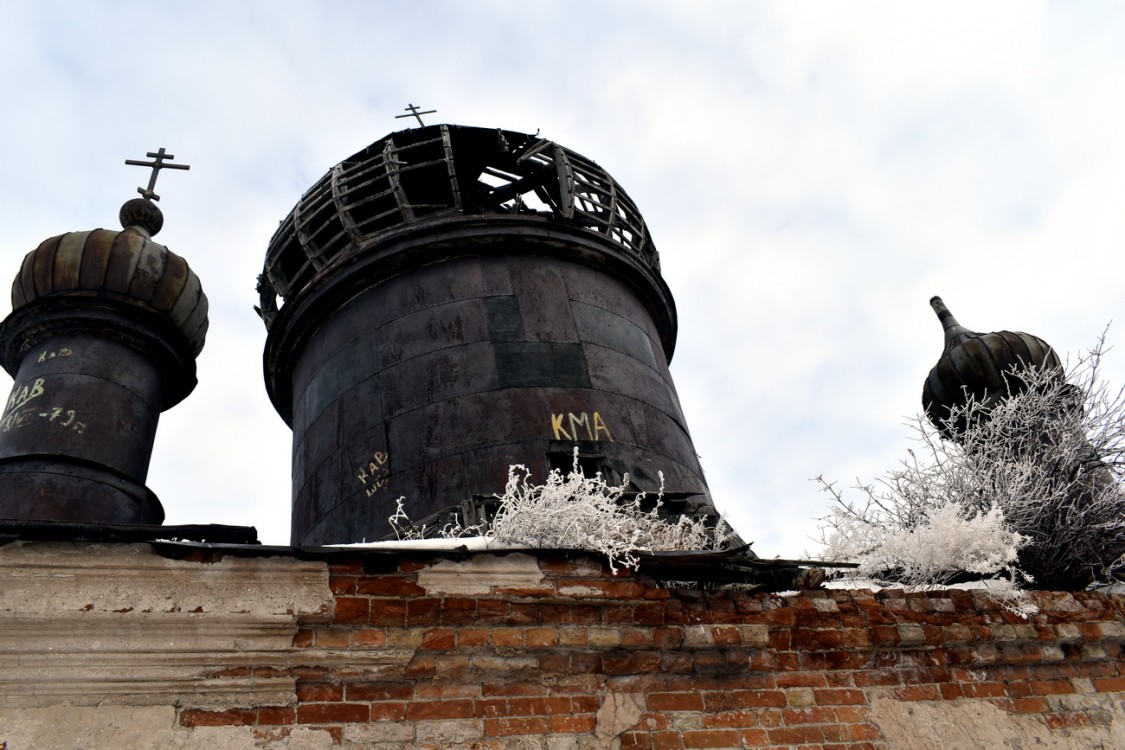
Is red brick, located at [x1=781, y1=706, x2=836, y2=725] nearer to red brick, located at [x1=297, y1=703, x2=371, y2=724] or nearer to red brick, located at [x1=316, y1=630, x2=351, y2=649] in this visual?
red brick, located at [x1=297, y1=703, x2=371, y2=724]

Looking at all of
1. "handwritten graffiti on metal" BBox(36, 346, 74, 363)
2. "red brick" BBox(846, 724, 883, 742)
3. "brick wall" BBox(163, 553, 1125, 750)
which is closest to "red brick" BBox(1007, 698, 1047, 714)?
"brick wall" BBox(163, 553, 1125, 750)

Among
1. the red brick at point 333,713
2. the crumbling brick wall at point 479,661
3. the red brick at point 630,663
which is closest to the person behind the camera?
the crumbling brick wall at point 479,661

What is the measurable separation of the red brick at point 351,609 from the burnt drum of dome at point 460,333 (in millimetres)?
2709

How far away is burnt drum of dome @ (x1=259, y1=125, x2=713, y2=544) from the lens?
697 centimetres

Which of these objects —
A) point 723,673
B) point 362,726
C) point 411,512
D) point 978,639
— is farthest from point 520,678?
point 411,512

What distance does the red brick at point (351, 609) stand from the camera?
3.39m

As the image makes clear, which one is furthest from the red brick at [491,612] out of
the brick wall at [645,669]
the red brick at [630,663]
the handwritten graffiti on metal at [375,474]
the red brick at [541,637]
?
the handwritten graffiti on metal at [375,474]

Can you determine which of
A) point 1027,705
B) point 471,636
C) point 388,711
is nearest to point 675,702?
point 471,636

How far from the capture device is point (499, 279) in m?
8.12

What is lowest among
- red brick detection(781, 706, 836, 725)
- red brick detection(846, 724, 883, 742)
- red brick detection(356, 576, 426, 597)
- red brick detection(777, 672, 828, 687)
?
red brick detection(846, 724, 883, 742)

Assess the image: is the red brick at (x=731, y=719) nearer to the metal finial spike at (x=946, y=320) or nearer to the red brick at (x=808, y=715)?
the red brick at (x=808, y=715)

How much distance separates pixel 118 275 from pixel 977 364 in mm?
10026

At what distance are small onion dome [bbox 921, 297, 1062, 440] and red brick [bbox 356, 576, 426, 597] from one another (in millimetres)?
8395

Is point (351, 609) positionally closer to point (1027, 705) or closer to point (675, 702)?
point (675, 702)
